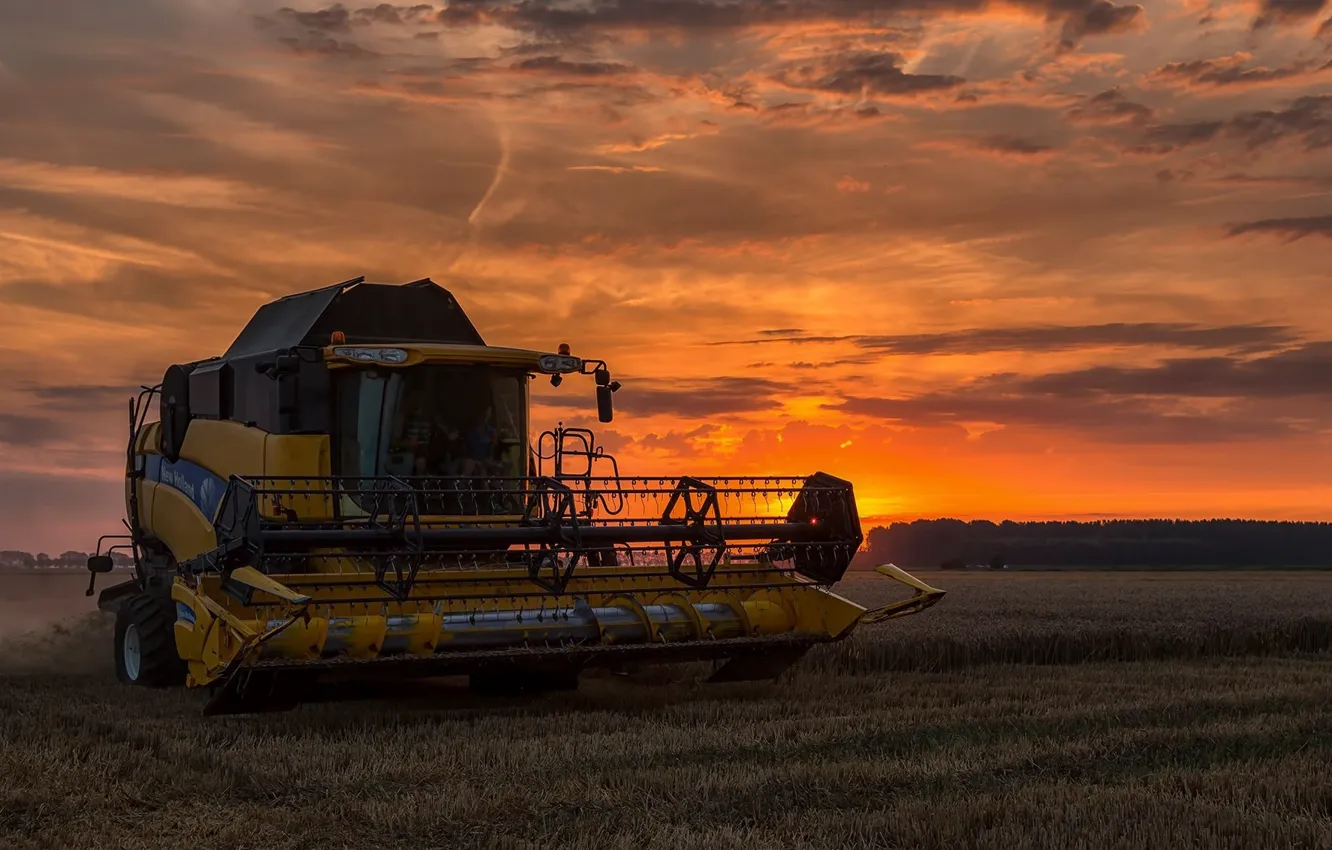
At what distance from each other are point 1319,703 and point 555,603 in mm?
5928

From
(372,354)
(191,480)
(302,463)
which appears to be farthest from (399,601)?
(191,480)

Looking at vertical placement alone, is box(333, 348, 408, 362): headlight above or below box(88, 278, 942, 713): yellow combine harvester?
above

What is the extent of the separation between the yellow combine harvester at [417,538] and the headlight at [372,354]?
17 millimetres

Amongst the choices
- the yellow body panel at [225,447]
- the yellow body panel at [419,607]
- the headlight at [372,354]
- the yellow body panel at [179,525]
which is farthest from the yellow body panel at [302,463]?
the yellow body panel at [419,607]

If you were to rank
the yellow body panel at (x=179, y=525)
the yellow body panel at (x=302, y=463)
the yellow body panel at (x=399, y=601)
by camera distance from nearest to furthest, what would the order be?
the yellow body panel at (x=399, y=601) → the yellow body panel at (x=302, y=463) → the yellow body panel at (x=179, y=525)

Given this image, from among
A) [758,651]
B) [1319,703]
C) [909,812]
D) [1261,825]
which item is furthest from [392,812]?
[1319,703]

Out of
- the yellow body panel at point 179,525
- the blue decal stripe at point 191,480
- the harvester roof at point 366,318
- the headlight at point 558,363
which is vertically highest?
the harvester roof at point 366,318

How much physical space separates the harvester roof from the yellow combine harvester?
0.07 feet

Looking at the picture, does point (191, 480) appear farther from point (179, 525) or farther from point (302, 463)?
point (302, 463)

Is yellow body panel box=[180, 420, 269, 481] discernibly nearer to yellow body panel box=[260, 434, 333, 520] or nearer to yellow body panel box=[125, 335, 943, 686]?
yellow body panel box=[125, 335, 943, 686]

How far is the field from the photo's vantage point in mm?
6562

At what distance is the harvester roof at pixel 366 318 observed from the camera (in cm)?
1355

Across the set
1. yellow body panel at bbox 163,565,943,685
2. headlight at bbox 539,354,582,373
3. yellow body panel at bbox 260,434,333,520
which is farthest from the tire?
headlight at bbox 539,354,582,373

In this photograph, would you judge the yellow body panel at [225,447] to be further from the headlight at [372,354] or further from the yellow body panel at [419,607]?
the yellow body panel at [419,607]
